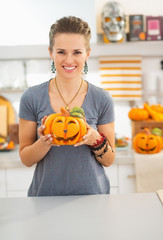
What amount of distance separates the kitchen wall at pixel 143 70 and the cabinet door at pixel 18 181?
723 millimetres

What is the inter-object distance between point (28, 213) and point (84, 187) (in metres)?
0.26

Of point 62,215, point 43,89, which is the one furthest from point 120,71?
point 62,215

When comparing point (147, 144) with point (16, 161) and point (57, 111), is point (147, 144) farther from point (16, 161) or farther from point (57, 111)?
point (57, 111)

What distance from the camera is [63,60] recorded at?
38.3 inches

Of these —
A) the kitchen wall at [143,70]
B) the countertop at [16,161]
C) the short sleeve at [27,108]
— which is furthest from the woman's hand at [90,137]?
the kitchen wall at [143,70]

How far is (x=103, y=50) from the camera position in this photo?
2.32 metres

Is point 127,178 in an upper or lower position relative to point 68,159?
lower

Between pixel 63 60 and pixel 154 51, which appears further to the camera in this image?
pixel 154 51

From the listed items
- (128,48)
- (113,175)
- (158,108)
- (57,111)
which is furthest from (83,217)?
(128,48)

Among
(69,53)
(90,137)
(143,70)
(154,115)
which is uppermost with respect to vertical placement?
(69,53)

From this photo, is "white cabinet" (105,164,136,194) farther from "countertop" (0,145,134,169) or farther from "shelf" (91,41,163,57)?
"shelf" (91,41,163,57)

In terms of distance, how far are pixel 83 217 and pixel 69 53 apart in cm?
50

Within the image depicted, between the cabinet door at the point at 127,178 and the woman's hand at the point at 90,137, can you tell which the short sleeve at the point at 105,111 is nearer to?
the woman's hand at the point at 90,137

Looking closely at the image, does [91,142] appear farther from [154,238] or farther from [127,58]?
[127,58]
